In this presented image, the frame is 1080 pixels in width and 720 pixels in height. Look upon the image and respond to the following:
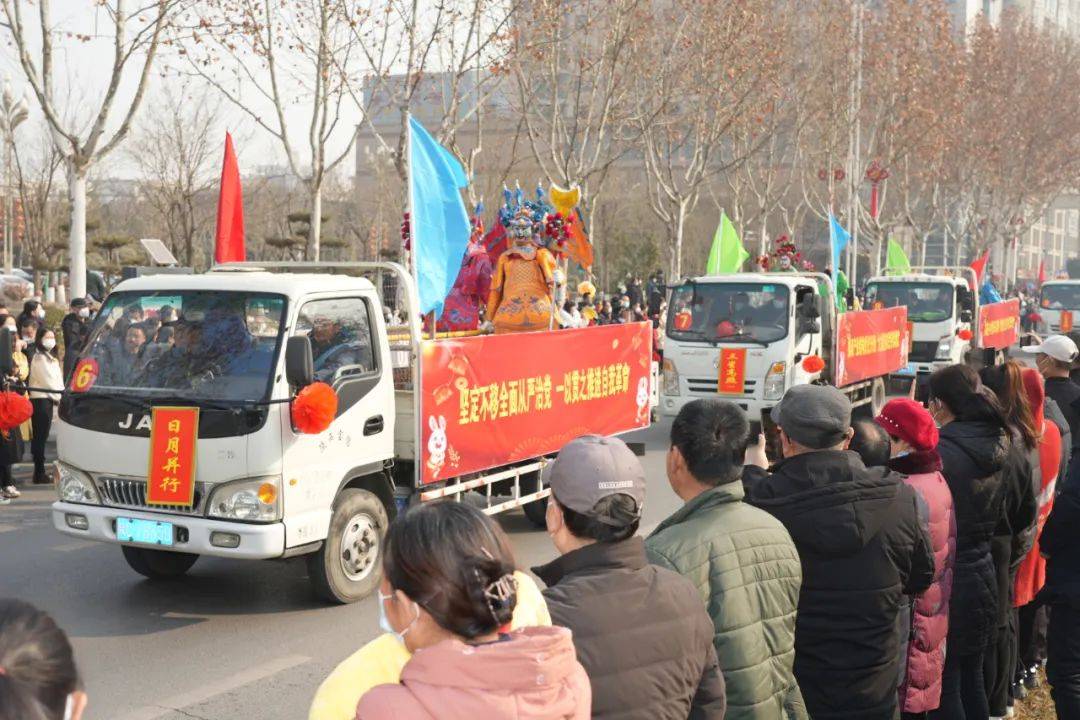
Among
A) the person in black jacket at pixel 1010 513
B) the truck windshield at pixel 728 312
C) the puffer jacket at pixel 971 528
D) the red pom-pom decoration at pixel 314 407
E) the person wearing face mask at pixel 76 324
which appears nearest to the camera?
the puffer jacket at pixel 971 528

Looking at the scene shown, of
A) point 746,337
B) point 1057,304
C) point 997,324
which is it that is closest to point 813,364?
point 746,337

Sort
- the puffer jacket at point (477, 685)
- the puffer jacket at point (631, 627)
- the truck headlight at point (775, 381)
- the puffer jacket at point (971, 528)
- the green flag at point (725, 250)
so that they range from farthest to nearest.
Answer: the green flag at point (725, 250), the truck headlight at point (775, 381), the puffer jacket at point (971, 528), the puffer jacket at point (631, 627), the puffer jacket at point (477, 685)

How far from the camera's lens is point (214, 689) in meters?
5.98

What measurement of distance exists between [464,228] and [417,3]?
28.5 ft

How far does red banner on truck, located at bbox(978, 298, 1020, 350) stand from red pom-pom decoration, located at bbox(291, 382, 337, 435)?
56.2 ft

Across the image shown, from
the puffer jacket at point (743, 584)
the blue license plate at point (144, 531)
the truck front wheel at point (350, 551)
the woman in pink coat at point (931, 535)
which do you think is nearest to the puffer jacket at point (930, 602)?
the woman in pink coat at point (931, 535)

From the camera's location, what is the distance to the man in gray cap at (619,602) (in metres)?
2.79

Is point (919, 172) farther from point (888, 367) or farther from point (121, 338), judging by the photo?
point (121, 338)

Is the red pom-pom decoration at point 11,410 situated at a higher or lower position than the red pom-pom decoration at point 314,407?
lower

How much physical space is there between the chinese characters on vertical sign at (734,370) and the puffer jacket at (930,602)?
933cm

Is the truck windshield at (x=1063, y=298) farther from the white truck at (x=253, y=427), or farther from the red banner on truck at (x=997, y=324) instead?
the white truck at (x=253, y=427)

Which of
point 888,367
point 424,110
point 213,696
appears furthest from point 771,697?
point 424,110

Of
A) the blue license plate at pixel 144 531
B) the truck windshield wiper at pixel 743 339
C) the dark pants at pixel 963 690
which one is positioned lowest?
the dark pants at pixel 963 690

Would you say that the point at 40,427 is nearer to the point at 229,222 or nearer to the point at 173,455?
the point at 229,222
